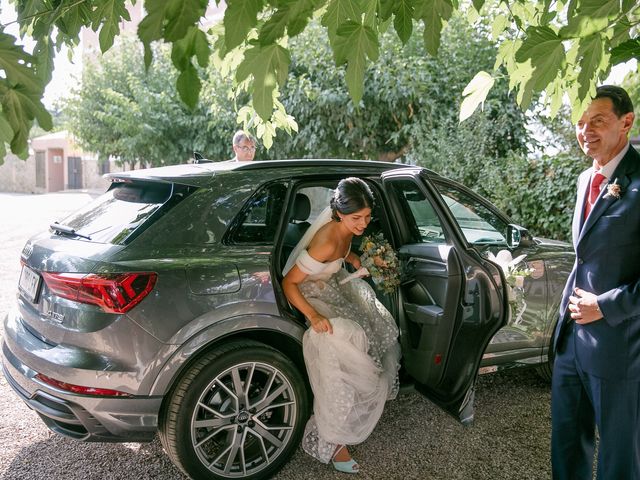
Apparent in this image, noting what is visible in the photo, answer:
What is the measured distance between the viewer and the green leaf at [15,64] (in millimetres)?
1564

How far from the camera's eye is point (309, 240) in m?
3.40

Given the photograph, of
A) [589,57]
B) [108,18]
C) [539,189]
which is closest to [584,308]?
[589,57]

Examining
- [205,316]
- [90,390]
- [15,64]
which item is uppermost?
[15,64]

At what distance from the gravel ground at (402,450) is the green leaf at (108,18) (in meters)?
2.43

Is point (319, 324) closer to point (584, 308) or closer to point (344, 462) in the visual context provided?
point (344, 462)

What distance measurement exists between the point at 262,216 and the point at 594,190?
1.81 metres

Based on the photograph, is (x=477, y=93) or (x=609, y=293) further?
(x=477, y=93)

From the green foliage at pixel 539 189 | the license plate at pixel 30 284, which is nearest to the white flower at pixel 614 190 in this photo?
the license plate at pixel 30 284

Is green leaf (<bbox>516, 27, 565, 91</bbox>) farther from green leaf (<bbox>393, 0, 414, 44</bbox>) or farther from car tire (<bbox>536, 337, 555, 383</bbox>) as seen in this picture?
car tire (<bbox>536, 337, 555, 383</bbox>)

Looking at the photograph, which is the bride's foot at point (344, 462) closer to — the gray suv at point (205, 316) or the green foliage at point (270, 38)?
the gray suv at point (205, 316)

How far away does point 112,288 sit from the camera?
106 inches

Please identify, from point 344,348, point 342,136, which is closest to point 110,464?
point 344,348

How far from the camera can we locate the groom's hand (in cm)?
229

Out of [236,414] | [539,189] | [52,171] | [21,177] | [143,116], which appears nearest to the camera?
[236,414]
